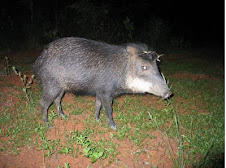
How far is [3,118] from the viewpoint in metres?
3.71

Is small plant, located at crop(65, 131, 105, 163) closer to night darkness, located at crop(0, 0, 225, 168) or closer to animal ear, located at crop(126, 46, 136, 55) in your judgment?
night darkness, located at crop(0, 0, 225, 168)

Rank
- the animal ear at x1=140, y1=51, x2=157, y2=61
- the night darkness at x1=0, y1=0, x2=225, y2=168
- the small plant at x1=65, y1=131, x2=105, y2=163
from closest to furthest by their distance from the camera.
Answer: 1. the small plant at x1=65, y1=131, x2=105, y2=163
2. the night darkness at x1=0, y1=0, x2=225, y2=168
3. the animal ear at x1=140, y1=51, x2=157, y2=61

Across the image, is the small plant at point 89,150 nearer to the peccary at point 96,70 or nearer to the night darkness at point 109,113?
the night darkness at point 109,113

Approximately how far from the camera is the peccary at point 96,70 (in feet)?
11.2

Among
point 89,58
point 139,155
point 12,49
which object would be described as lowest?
point 12,49

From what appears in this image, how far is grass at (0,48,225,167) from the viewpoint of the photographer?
114 inches

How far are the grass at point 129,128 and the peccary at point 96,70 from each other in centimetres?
50

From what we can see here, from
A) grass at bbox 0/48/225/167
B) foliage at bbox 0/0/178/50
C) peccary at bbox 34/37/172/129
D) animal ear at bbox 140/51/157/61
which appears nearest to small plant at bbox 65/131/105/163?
grass at bbox 0/48/225/167

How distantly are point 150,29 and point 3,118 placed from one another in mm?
8748

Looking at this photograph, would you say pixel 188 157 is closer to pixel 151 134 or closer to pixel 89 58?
pixel 151 134

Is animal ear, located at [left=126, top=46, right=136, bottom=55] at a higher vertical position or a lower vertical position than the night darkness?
higher

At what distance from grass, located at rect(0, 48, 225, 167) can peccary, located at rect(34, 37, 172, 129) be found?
19.6 inches

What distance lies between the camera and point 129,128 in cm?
361

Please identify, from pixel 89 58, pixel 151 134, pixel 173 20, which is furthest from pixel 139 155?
pixel 173 20
